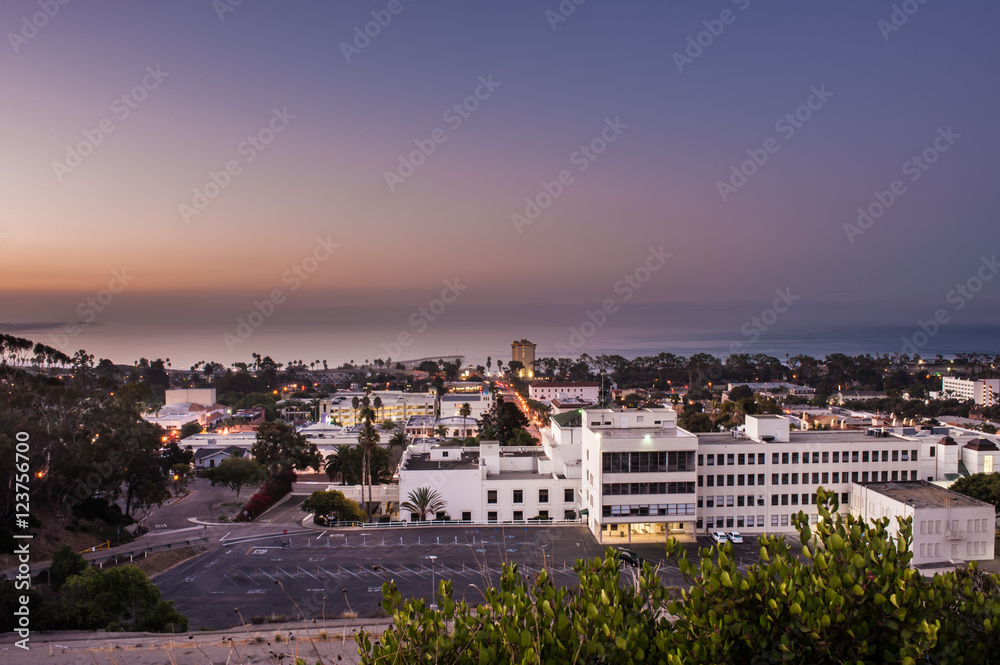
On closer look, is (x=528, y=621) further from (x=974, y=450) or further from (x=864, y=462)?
(x=974, y=450)

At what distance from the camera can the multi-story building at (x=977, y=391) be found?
90.2m

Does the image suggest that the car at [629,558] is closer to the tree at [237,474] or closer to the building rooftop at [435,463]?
the building rooftop at [435,463]

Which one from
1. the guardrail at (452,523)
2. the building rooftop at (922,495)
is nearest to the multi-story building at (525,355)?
the guardrail at (452,523)

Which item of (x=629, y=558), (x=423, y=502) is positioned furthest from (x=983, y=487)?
(x=423, y=502)

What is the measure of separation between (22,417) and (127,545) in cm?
778

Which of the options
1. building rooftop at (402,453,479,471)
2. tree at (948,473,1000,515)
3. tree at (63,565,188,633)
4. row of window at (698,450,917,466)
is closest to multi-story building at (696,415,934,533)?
row of window at (698,450,917,466)

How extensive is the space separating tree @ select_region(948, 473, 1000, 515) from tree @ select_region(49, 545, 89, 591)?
122ft

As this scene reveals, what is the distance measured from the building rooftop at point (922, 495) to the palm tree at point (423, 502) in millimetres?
20415

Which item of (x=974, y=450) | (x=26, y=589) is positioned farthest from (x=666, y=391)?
(x=26, y=589)

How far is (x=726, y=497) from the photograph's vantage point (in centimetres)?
3005

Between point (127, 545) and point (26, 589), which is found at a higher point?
point (26, 589)

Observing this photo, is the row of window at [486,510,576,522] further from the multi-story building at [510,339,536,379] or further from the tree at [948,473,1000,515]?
the multi-story building at [510,339,536,379]

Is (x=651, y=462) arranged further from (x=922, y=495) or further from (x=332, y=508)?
(x=332, y=508)

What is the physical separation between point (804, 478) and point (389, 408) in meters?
63.2
